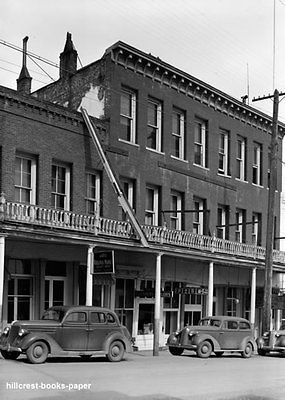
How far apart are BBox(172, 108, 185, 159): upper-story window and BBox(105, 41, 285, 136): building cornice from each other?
112 centimetres

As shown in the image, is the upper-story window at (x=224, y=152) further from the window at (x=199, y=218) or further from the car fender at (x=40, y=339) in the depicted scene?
the car fender at (x=40, y=339)

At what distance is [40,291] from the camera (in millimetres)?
22078

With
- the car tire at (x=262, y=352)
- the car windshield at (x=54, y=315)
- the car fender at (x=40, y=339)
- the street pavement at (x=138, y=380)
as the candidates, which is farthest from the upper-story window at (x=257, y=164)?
the car fender at (x=40, y=339)

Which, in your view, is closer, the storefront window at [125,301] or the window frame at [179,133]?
the storefront window at [125,301]

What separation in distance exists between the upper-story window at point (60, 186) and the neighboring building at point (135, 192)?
0.18 ft

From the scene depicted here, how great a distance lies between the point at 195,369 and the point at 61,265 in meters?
8.09

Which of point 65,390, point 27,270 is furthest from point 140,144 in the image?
point 65,390

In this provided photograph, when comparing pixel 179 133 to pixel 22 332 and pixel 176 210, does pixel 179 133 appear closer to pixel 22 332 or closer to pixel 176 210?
pixel 176 210

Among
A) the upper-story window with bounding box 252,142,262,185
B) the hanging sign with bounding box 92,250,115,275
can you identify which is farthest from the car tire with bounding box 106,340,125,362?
the upper-story window with bounding box 252,142,262,185

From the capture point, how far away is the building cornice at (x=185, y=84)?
26062 mm

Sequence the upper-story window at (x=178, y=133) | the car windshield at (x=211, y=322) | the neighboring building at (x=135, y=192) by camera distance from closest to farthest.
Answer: the neighboring building at (x=135, y=192)
the car windshield at (x=211, y=322)
the upper-story window at (x=178, y=133)

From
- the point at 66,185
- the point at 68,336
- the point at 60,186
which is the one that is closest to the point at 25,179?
the point at 60,186

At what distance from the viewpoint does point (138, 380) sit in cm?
1373

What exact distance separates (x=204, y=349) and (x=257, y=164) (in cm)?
1625
